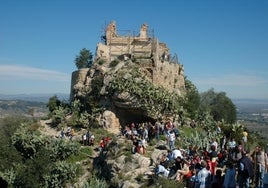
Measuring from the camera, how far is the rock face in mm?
36062

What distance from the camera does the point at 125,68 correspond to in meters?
36.8

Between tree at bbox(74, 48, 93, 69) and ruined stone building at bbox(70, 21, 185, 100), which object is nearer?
ruined stone building at bbox(70, 21, 185, 100)

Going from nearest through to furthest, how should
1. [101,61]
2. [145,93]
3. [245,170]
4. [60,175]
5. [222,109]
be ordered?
[245,170], [60,175], [145,93], [101,61], [222,109]

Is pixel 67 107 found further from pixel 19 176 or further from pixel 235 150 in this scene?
pixel 235 150

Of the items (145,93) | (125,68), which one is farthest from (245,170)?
(125,68)

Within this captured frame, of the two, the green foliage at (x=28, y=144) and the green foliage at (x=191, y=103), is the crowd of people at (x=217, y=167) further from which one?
the green foliage at (x=191, y=103)

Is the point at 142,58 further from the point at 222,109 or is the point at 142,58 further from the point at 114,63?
the point at 222,109

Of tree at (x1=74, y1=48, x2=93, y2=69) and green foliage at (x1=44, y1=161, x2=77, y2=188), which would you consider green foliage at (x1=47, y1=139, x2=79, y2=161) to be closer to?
green foliage at (x1=44, y1=161, x2=77, y2=188)

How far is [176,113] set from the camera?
3431 cm

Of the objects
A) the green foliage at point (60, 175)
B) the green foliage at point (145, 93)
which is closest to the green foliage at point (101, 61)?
the green foliage at point (145, 93)

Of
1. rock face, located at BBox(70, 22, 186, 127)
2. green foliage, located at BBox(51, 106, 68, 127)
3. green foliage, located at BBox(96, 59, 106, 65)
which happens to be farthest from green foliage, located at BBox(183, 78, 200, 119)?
green foliage, located at BBox(51, 106, 68, 127)

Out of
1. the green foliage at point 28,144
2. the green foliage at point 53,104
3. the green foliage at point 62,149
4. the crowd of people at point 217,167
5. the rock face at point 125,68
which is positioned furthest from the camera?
the green foliage at point 53,104

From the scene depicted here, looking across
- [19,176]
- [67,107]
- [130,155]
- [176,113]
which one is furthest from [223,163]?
[67,107]

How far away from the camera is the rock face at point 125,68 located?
118 ft
